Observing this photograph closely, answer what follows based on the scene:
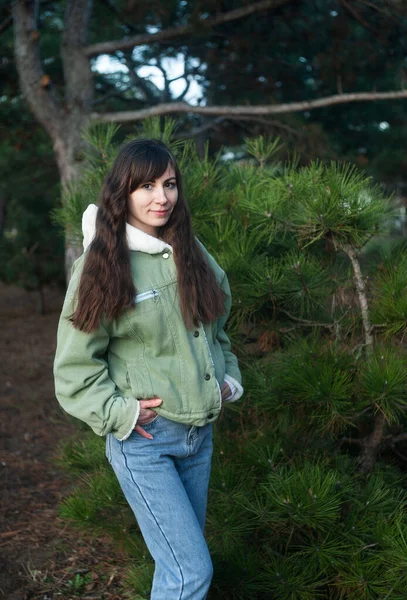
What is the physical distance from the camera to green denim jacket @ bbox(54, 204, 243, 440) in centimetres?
196

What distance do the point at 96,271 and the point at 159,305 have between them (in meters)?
0.20

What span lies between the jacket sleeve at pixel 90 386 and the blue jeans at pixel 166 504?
9cm

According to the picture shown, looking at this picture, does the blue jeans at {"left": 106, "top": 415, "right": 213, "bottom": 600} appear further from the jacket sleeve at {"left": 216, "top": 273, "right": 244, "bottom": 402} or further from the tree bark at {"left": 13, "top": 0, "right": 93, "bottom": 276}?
the tree bark at {"left": 13, "top": 0, "right": 93, "bottom": 276}

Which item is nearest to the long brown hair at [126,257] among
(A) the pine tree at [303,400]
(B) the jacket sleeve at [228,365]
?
(B) the jacket sleeve at [228,365]

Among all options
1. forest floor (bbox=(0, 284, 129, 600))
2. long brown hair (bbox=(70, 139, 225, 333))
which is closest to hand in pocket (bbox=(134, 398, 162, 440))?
long brown hair (bbox=(70, 139, 225, 333))

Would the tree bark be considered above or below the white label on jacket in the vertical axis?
above

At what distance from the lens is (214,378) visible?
209 centimetres

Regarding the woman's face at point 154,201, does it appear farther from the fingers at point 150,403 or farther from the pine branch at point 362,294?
the pine branch at point 362,294

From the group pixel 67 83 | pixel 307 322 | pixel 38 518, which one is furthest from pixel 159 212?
pixel 67 83

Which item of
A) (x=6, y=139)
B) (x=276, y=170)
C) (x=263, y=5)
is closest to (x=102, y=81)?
(x=6, y=139)

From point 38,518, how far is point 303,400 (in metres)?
1.86

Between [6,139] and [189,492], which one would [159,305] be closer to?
[189,492]

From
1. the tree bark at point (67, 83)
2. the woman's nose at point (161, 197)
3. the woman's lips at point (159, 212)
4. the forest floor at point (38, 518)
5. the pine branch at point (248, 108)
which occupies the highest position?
the tree bark at point (67, 83)

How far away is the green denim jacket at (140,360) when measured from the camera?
196 cm
